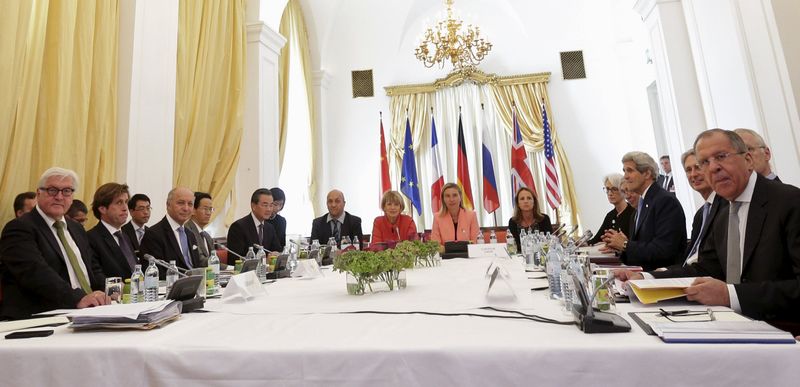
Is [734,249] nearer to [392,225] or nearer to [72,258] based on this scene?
[392,225]

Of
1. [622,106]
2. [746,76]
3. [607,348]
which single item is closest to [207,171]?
[607,348]

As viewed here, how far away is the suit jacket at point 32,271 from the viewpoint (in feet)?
6.21

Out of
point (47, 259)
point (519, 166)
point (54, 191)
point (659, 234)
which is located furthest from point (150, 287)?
Result: point (519, 166)

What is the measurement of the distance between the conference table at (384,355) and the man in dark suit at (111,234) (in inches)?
51.9

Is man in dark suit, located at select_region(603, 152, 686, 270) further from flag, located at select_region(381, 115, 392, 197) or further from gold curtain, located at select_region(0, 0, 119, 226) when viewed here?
flag, located at select_region(381, 115, 392, 197)

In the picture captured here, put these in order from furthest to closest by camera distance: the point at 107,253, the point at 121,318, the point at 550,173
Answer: the point at 550,173 < the point at 107,253 < the point at 121,318

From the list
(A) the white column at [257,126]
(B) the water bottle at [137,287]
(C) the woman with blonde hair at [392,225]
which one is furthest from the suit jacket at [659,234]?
(A) the white column at [257,126]

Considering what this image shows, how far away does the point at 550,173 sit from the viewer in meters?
7.27

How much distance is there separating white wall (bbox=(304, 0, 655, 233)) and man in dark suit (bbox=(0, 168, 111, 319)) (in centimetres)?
596

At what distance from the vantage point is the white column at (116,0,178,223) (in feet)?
11.3

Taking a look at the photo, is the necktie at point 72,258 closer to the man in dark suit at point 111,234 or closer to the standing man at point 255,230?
the man in dark suit at point 111,234

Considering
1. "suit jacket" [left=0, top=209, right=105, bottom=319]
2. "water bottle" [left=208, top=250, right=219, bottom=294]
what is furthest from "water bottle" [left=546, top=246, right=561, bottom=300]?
"suit jacket" [left=0, top=209, right=105, bottom=319]

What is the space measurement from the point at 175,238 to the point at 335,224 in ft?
6.63

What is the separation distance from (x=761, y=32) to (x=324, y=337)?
4275 mm
